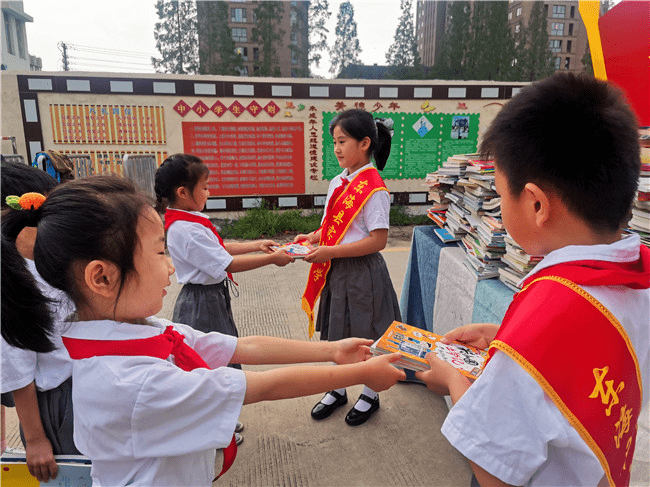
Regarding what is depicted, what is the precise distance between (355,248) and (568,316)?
1454 mm

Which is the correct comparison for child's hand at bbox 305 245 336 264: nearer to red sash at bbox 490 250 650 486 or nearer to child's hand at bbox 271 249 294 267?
child's hand at bbox 271 249 294 267

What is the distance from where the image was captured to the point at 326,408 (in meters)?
2.27

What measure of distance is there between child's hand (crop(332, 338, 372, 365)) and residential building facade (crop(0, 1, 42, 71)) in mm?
25536

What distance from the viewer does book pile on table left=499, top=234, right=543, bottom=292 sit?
71.3 inches

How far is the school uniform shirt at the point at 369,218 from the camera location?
2.16m

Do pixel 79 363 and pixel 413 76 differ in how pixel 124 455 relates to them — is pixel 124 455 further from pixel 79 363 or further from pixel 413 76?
pixel 413 76

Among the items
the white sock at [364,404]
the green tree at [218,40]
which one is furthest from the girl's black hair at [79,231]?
the green tree at [218,40]

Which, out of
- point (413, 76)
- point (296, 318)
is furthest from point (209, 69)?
point (296, 318)

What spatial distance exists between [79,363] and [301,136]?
592 cm

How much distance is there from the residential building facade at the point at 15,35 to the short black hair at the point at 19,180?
24.8m

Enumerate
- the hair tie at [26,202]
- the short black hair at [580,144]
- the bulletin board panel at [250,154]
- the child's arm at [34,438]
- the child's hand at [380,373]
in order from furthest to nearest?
the bulletin board panel at [250,154], the child's hand at [380,373], the child's arm at [34,438], the hair tie at [26,202], the short black hair at [580,144]

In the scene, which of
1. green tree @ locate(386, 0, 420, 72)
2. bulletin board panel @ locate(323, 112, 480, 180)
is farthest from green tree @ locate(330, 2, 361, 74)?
bulletin board panel @ locate(323, 112, 480, 180)

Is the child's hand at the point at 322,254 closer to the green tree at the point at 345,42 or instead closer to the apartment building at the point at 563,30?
the green tree at the point at 345,42

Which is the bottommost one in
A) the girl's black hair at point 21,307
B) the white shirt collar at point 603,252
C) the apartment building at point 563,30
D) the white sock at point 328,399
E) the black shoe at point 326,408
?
the black shoe at point 326,408
